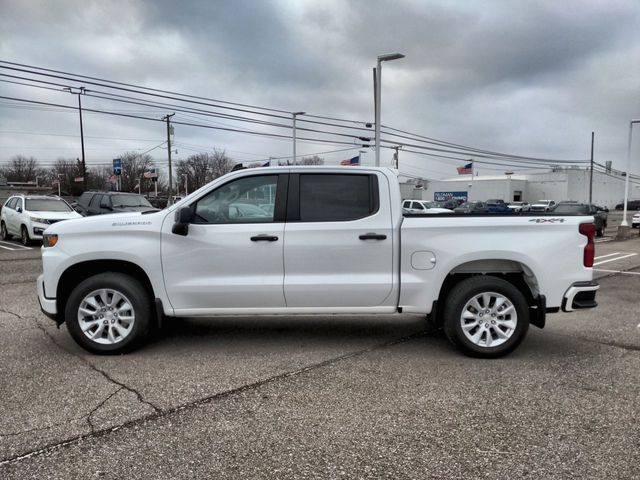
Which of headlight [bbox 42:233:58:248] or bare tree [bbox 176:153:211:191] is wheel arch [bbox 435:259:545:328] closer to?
headlight [bbox 42:233:58:248]

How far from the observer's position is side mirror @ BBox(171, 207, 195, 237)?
15.5 ft

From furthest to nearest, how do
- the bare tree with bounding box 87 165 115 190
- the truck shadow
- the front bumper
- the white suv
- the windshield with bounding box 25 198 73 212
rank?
the bare tree with bounding box 87 165 115 190, the windshield with bounding box 25 198 73 212, the white suv, the truck shadow, the front bumper

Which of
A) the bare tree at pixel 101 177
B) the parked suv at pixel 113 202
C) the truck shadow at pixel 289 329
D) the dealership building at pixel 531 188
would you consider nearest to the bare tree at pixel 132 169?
the bare tree at pixel 101 177

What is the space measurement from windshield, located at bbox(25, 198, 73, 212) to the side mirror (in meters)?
13.9

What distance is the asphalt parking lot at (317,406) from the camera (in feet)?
9.89

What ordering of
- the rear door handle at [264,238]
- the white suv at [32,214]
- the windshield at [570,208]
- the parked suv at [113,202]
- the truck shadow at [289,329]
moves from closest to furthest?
the rear door handle at [264,238] < the truck shadow at [289,329] < the white suv at [32,214] < the parked suv at [113,202] < the windshield at [570,208]

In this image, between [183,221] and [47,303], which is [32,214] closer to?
[47,303]

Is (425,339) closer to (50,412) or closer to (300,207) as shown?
(300,207)

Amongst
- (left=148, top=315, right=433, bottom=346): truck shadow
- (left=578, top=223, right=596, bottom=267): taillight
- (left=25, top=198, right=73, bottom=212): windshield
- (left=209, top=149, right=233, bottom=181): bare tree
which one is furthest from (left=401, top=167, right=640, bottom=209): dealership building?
(left=578, top=223, right=596, bottom=267): taillight

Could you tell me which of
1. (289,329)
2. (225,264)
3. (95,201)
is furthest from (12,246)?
(225,264)

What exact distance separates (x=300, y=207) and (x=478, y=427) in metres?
2.59

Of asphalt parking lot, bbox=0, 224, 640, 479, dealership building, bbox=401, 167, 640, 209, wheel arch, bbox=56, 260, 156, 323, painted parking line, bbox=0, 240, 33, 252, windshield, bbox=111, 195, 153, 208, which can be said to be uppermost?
dealership building, bbox=401, 167, 640, 209

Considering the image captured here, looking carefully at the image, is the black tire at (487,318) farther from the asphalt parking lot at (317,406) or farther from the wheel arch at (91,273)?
the wheel arch at (91,273)

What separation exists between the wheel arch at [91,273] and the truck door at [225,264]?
1.16 feet
